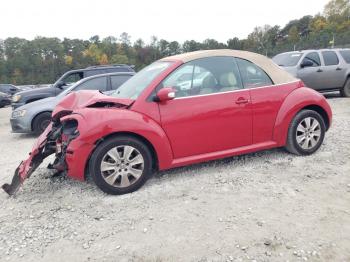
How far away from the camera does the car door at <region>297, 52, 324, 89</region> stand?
1023 centimetres

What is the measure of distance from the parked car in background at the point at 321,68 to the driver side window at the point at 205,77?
6.52m

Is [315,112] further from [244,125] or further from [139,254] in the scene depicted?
[139,254]

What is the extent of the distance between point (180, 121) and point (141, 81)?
2.93 feet

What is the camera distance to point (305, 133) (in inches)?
191

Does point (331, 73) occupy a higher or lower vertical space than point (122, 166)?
higher

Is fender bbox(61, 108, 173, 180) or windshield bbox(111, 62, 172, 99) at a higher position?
windshield bbox(111, 62, 172, 99)

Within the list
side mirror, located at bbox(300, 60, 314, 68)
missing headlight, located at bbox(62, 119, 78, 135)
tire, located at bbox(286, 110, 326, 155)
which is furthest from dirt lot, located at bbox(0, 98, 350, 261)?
side mirror, located at bbox(300, 60, 314, 68)

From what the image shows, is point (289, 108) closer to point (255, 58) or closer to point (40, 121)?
point (255, 58)

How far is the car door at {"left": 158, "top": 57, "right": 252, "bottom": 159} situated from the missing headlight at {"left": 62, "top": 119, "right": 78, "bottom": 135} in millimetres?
1190

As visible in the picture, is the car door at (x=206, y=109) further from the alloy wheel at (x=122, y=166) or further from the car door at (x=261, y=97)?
the alloy wheel at (x=122, y=166)

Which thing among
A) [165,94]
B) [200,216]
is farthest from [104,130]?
[200,216]

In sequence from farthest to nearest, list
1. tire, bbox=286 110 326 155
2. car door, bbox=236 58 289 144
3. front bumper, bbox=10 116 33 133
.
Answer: front bumper, bbox=10 116 33 133 < tire, bbox=286 110 326 155 < car door, bbox=236 58 289 144

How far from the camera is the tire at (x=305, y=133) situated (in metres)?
4.78

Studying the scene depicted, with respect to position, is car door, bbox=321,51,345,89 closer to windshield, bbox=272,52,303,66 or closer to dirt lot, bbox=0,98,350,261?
windshield, bbox=272,52,303,66
